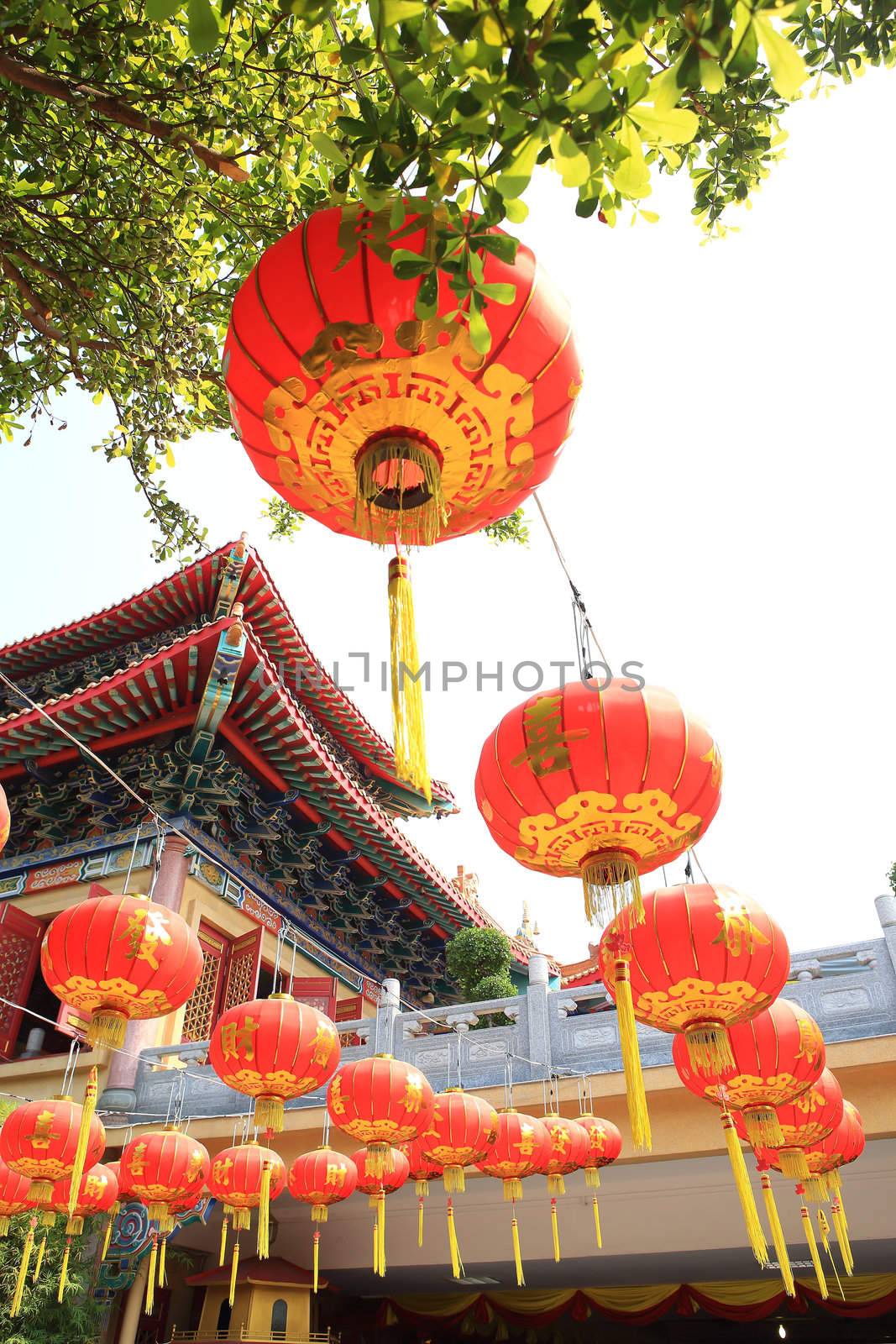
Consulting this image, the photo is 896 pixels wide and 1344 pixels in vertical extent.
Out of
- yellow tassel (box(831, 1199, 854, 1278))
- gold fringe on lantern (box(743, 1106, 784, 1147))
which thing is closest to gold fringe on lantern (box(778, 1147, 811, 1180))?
yellow tassel (box(831, 1199, 854, 1278))

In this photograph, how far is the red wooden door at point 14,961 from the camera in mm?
8312

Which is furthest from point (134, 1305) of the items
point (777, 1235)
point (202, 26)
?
point (202, 26)

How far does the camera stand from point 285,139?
360 cm

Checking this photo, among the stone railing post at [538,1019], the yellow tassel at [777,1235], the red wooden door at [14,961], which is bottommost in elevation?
the yellow tassel at [777,1235]

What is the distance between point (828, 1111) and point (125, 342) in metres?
5.18

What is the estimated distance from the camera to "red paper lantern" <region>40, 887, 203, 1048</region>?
4.32 meters

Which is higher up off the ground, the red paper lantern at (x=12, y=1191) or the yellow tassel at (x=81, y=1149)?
the red paper lantern at (x=12, y=1191)

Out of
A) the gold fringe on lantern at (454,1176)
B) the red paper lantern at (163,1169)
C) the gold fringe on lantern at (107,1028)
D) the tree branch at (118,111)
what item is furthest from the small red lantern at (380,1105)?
the tree branch at (118,111)

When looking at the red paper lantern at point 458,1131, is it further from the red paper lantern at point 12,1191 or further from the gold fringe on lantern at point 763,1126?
the red paper lantern at point 12,1191

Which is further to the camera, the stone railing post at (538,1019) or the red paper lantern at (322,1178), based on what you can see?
the stone railing post at (538,1019)

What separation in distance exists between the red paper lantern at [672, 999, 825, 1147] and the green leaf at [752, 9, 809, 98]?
3.74m

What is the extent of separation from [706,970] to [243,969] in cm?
646

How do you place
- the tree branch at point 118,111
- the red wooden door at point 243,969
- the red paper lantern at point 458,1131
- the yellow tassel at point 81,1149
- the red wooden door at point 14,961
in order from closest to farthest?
the tree branch at point 118,111, the yellow tassel at point 81,1149, the red paper lantern at point 458,1131, the red wooden door at point 14,961, the red wooden door at point 243,969

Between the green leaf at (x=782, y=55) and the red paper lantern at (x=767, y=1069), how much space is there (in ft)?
12.3
